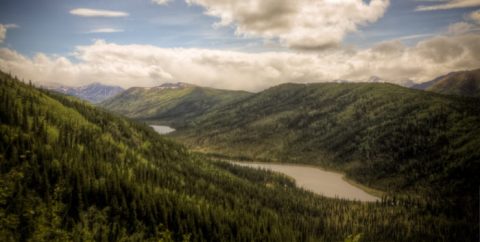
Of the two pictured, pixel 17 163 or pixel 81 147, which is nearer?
pixel 17 163

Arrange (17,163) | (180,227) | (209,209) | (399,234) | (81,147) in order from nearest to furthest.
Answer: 1. (17,163)
2. (180,227)
3. (209,209)
4. (81,147)
5. (399,234)

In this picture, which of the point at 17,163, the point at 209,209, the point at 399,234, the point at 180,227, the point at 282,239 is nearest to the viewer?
the point at 17,163

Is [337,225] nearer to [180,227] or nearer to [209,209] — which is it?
[209,209]

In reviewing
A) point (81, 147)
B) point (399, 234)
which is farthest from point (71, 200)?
point (399, 234)

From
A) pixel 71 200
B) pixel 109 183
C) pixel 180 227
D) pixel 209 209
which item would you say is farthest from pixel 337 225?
pixel 71 200

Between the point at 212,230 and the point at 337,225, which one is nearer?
the point at 212,230

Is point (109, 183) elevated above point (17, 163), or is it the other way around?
point (17, 163)

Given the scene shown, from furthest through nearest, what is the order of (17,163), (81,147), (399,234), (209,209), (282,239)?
(399,234) < (81,147) < (209,209) < (282,239) < (17,163)

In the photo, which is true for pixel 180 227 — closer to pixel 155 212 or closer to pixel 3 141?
pixel 155 212

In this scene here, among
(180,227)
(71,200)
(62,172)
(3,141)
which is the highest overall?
(3,141)
